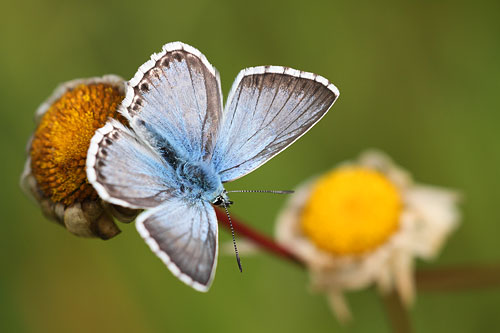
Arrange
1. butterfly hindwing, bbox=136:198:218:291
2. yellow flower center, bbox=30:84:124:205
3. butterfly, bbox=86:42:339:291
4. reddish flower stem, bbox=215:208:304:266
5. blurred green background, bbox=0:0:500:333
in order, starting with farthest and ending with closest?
blurred green background, bbox=0:0:500:333, reddish flower stem, bbox=215:208:304:266, yellow flower center, bbox=30:84:124:205, butterfly, bbox=86:42:339:291, butterfly hindwing, bbox=136:198:218:291

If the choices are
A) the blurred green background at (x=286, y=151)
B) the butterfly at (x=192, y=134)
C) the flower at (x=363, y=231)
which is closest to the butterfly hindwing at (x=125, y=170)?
the butterfly at (x=192, y=134)

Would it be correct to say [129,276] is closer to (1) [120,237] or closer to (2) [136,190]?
(1) [120,237]

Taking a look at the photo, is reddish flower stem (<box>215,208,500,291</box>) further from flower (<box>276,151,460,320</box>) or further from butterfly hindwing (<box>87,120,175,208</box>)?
butterfly hindwing (<box>87,120,175,208</box>)

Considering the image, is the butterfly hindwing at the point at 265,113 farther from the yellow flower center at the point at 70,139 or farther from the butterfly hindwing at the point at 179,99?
the yellow flower center at the point at 70,139

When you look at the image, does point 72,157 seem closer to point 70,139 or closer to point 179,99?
point 70,139

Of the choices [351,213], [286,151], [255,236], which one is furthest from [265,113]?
[286,151]

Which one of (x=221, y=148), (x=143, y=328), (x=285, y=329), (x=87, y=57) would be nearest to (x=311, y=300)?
(x=285, y=329)

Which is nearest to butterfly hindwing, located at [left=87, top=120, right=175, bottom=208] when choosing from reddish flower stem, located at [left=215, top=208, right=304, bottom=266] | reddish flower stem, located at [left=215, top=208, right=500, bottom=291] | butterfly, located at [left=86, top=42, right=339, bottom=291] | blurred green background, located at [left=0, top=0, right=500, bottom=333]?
butterfly, located at [left=86, top=42, right=339, bottom=291]
